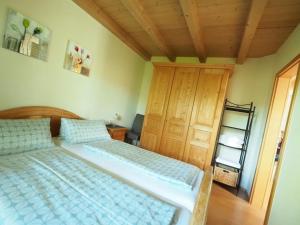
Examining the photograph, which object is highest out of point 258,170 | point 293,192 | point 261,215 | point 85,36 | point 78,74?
point 85,36

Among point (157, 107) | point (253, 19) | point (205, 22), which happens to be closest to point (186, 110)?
point (157, 107)

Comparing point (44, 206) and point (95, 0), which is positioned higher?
point (95, 0)

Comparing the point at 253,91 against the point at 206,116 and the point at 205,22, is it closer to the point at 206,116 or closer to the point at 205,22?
the point at 206,116

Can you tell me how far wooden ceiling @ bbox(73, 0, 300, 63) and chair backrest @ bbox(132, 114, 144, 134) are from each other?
1.58 meters

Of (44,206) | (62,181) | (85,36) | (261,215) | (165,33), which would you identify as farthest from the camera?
(165,33)

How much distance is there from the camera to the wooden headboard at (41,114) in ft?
6.05

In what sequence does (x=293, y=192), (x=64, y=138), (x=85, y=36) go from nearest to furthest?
1. (x=293, y=192)
2. (x=64, y=138)
3. (x=85, y=36)

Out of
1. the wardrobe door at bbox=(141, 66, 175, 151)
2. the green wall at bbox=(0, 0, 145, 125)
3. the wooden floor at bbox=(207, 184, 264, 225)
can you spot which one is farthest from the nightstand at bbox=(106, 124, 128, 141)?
the wooden floor at bbox=(207, 184, 264, 225)

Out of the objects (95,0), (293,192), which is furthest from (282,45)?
(95,0)

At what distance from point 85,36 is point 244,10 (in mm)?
2118

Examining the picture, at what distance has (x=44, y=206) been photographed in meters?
0.93

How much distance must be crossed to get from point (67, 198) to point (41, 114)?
1.47m

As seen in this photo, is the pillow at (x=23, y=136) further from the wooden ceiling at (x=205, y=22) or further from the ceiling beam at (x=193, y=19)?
the ceiling beam at (x=193, y=19)

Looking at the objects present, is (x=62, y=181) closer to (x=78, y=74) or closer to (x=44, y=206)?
(x=44, y=206)
